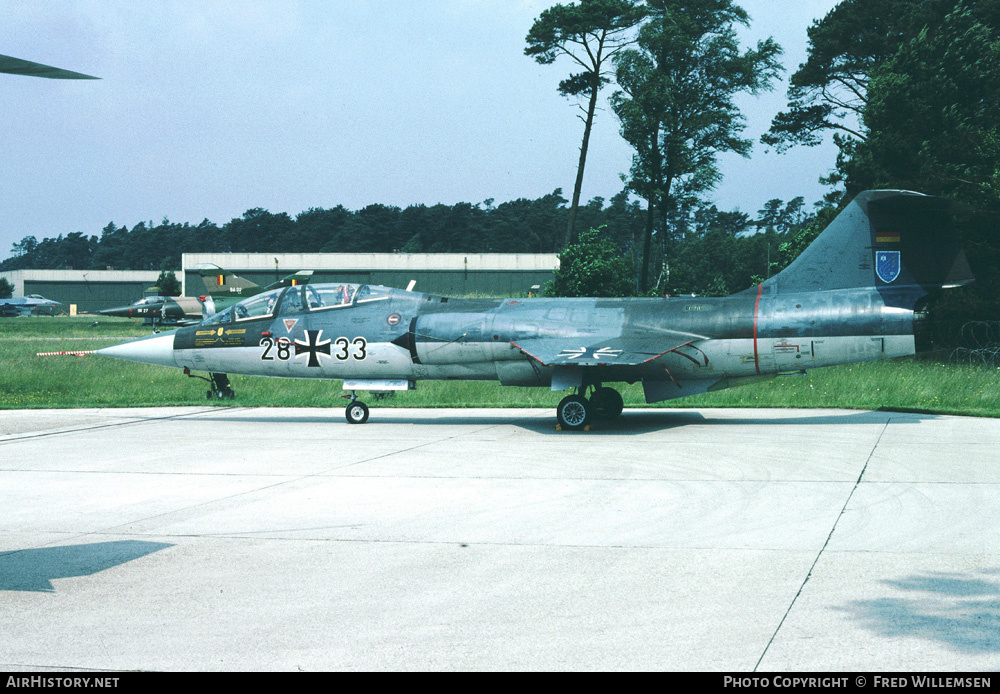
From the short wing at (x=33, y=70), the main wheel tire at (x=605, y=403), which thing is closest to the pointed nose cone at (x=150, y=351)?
the main wheel tire at (x=605, y=403)

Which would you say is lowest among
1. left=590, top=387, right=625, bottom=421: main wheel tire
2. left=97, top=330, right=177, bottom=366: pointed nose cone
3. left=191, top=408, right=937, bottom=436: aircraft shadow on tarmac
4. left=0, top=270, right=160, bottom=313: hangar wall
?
left=191, top=408, right=937, bottom=436: aircraft shadow on tarmac

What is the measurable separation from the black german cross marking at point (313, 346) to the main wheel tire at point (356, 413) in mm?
1155

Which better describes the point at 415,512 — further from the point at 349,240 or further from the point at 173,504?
the point at 349,240

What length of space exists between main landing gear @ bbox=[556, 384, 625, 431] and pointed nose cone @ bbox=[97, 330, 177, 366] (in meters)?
8.26

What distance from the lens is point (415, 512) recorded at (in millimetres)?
9031

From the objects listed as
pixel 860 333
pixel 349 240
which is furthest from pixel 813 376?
pixel 349 240

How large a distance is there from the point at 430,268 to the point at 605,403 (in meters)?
64.7

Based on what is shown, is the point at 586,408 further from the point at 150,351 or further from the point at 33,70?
the point at 33,70

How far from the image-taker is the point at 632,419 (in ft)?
58.7

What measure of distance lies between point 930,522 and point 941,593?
240cm

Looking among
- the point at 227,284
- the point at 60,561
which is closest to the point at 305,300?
the point at 60,561

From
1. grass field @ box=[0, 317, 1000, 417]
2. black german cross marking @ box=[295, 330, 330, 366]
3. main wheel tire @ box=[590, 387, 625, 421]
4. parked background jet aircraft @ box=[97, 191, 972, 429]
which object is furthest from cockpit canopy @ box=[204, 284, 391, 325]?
main wheel tire @ box=[590, 387, 625, 421]

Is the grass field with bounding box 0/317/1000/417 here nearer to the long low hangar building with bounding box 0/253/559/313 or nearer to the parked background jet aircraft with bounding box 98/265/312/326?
the parked background jet aircraft with bounding box 98/265/312/326

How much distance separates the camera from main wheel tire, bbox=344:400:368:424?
17.8 metres
